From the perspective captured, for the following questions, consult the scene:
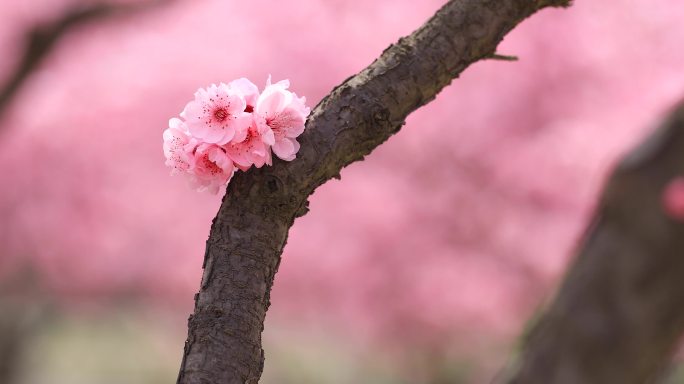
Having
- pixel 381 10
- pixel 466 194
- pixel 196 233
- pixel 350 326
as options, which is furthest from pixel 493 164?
pixel 196 233

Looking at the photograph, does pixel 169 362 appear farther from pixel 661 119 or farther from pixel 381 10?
pixel 661 119

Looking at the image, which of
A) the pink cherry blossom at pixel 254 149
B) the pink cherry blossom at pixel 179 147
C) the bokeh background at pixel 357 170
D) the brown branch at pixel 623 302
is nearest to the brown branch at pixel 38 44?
the bokeh background at pixel 357 170

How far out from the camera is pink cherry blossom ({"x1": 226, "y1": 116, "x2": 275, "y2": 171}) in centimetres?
170

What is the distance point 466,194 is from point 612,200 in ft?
16.1

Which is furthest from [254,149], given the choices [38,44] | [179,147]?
[38,44]

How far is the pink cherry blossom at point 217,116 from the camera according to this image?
69.7 inches

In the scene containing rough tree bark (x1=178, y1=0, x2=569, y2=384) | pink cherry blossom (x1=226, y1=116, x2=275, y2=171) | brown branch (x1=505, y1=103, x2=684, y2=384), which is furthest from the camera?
brown branch (x1=505, y1=103, x2=684, y2=384)

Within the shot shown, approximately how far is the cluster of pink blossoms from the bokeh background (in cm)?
621

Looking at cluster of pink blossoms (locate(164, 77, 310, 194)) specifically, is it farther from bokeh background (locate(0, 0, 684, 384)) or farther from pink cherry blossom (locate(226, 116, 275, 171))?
bokeh background (locate(0, 0, 684, 384))

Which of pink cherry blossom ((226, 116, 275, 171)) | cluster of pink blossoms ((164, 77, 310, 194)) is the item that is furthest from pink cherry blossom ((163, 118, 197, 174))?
pink cherry blossom ((226, 116, 275, 171))

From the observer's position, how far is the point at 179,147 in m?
1.84

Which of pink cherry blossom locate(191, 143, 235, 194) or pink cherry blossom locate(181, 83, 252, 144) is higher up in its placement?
pink cherry blossom locate(181, 83, 252, 144)

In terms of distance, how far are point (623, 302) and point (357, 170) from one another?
606 cm

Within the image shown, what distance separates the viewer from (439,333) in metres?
9.16
